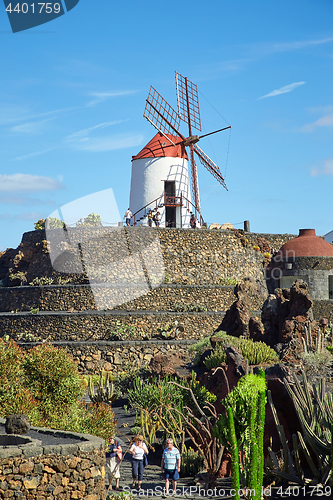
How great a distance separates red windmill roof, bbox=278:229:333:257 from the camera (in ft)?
97.1

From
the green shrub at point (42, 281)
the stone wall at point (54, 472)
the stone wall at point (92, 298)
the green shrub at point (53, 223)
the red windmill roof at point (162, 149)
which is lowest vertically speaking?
the stone wall at point (54, 472)

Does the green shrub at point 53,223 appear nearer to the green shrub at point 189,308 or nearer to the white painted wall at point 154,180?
the white painted wall at point 154,180

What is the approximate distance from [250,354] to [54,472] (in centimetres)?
904

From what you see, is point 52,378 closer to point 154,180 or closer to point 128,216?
point 128,216

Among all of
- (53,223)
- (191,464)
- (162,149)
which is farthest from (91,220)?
(191,464)

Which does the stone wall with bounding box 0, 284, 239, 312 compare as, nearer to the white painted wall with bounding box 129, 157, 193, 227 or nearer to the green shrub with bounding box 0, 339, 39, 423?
the white painted wall with bounding box 129, 157, 193, 227

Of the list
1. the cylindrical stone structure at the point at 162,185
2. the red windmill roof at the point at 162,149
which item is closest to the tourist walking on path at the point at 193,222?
the cylindrical stone structure at the point at 162,185

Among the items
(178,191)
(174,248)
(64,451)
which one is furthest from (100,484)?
(178,191)

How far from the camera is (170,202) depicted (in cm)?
3188

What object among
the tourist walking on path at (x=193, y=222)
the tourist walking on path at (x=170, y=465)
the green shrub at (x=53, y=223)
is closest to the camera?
the tourist walking on path at (x=170, y=465)

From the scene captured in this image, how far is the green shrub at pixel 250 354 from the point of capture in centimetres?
1628

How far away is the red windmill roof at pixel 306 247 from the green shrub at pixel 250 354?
13378 mm

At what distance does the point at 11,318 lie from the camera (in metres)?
24.5

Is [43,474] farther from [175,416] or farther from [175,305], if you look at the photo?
[175,305]
